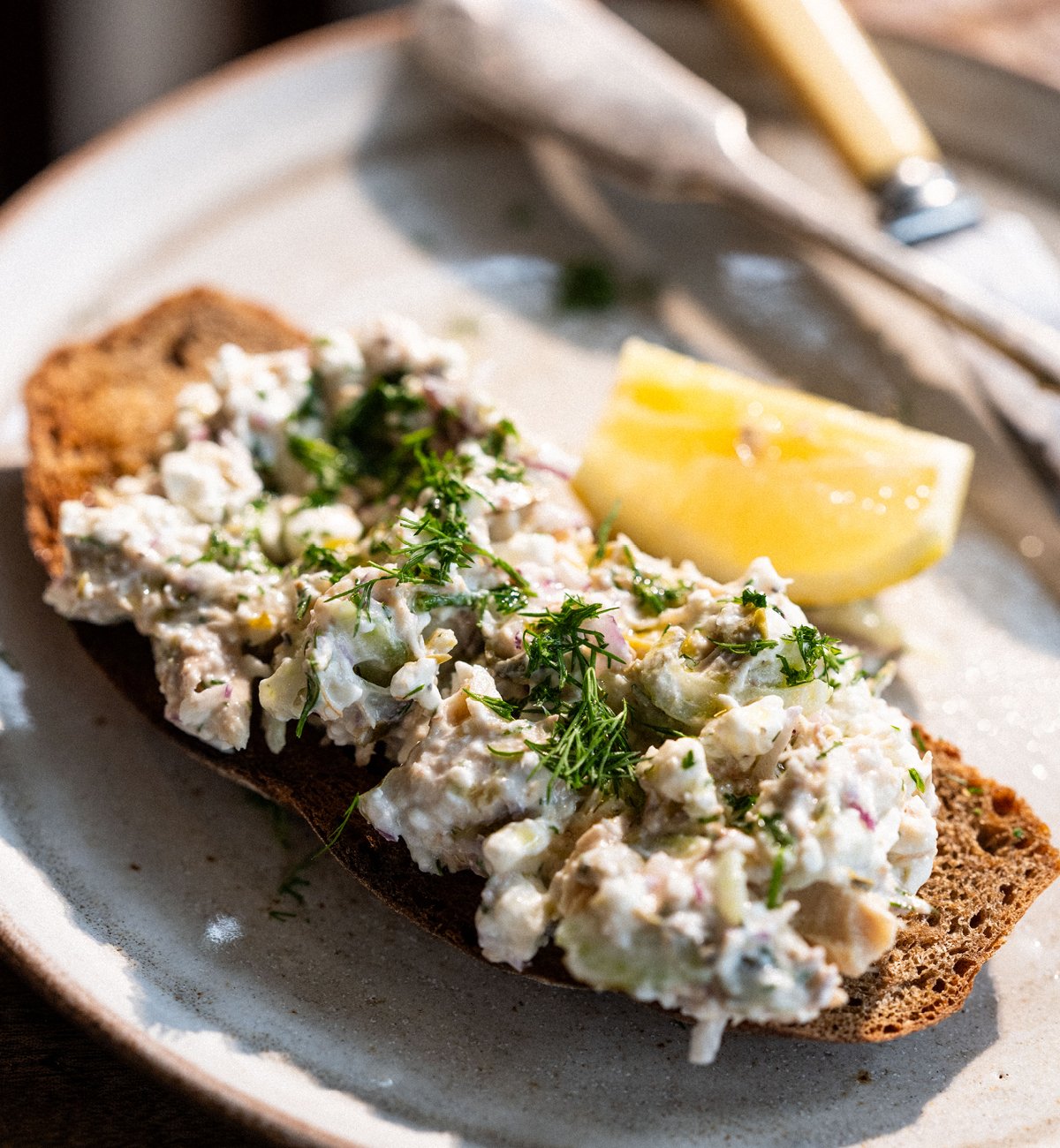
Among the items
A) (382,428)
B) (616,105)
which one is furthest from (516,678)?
(616,105)

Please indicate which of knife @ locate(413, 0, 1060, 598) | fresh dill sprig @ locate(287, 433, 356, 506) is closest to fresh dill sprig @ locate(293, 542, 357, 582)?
fresh dill sprig @ locate(287, 433, 356, 506)

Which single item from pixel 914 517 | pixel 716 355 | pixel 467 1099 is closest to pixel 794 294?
pixel 716 355

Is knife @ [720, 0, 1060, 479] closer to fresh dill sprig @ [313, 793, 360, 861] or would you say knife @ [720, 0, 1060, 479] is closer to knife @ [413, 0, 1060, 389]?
knife @ [413, 0, 1060, 389]

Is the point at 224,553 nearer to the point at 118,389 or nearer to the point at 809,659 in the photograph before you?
the point at 118,389

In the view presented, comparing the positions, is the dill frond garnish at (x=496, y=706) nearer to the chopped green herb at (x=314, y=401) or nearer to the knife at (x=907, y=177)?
the chopped green herb at (x=314, y=401)

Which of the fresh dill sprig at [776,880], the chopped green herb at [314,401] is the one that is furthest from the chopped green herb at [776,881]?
the chopped green herb at [314,401]

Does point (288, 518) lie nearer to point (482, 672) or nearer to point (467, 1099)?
point (482, 672)
